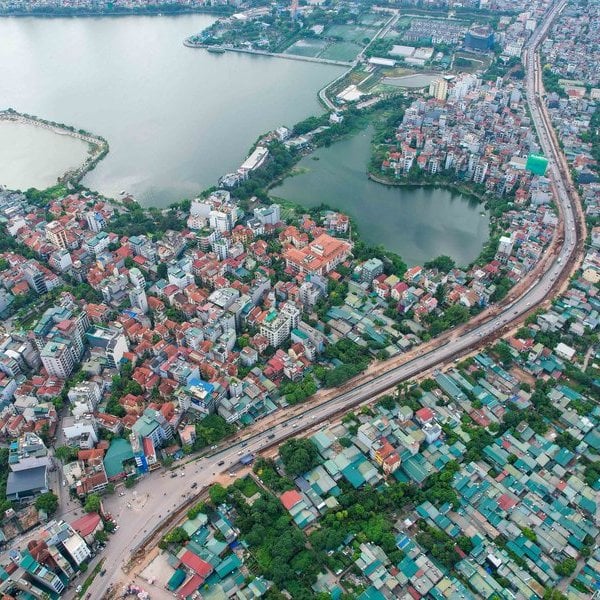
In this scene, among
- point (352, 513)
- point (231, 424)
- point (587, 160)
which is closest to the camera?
point (352, 513)

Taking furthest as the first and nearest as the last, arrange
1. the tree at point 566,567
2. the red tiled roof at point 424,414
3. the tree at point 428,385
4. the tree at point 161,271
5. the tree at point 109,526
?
1. the tree at point 161,271
2. the tree at point 428,385
3. the red tiled roof at point 424,414
4. the tree at point 109,526
5. the tree at point 566,567

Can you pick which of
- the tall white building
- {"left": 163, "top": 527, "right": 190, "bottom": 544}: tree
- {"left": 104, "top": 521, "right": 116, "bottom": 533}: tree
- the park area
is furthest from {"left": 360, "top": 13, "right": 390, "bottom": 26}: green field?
{"left": 104, "top": 521, "right": 116, "bottom": 533}: tree

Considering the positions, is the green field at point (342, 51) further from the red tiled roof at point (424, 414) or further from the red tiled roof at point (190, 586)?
the red tiled roof at point (190, 586)

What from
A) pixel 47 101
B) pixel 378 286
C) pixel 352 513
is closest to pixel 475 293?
pixel 378 286

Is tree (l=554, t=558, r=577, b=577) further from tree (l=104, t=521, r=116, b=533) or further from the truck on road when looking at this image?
tree (l=104, t=521, r=116, b=533)

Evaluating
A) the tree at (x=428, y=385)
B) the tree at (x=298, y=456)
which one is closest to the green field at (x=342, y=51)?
the tree at (x=428, y=385)

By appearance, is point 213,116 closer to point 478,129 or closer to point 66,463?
point 478,129
